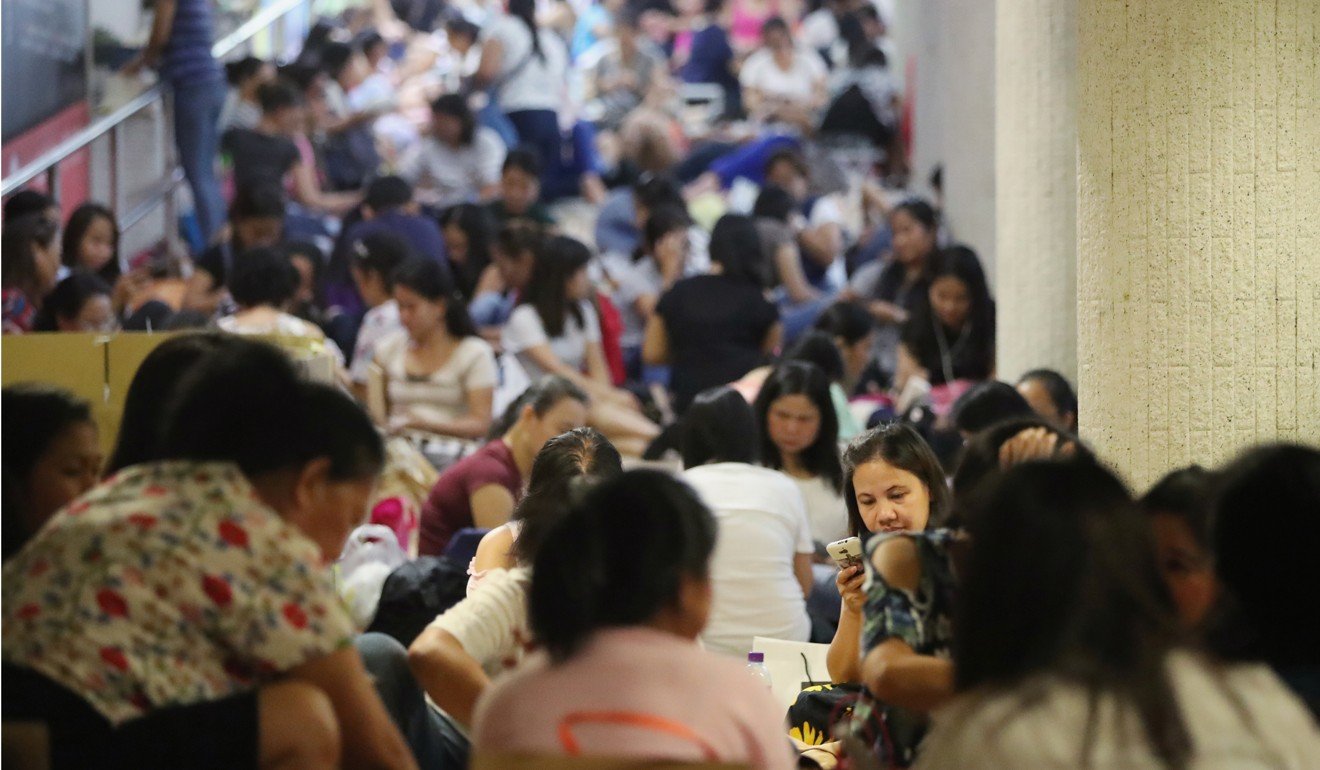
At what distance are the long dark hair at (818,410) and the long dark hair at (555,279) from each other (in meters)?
2.19

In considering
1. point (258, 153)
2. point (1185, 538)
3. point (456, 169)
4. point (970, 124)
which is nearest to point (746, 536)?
point (1185, 538)

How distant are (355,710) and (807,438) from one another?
Result: 3.32 metres

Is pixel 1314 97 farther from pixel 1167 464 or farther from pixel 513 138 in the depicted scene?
pixel 513 138

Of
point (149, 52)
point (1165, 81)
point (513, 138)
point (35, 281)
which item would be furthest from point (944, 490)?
point (513, 138)

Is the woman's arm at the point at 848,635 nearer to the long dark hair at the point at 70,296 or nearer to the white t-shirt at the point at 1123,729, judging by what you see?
the white t-shirt at the point at 1123,729

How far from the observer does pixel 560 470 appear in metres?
4.02

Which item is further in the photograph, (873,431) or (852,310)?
(852,310)

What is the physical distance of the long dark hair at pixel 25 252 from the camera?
7.36 metres

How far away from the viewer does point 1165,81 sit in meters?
4.60

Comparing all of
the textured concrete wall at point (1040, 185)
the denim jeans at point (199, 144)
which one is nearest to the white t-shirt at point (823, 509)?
the textured concrete wall at point (1040, 185)

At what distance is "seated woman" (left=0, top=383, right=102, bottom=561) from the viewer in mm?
3248

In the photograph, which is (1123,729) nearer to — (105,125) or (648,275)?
(648,275)

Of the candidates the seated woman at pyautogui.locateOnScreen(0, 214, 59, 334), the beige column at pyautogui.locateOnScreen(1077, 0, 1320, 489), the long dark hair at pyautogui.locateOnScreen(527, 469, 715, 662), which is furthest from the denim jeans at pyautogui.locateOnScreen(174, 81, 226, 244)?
the long dark hair at pyautogui.locateOnScreen(527, 469, 715, 662)

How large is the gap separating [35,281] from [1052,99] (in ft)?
13.5
